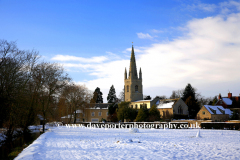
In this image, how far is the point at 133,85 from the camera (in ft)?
279

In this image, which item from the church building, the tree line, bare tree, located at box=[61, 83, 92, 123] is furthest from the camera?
the church building

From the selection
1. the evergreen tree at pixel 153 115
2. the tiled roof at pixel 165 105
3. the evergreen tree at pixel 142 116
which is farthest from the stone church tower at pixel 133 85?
the evergreen tree at pixel 153 115

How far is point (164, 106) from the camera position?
67875mm

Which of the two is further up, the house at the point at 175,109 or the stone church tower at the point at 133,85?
the stone church tower at the point at 133,85

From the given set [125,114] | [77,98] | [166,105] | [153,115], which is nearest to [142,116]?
[153,115]

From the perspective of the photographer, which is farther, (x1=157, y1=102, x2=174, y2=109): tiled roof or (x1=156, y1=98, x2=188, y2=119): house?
(x1=157, y1=102, x2=174, y2=109): tiled roof

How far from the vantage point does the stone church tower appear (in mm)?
84812

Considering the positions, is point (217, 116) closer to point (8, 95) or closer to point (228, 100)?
point (228, 100)

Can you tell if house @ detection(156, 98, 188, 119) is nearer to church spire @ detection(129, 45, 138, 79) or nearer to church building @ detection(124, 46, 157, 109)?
church building @ detection(124, 46, 157, 109)

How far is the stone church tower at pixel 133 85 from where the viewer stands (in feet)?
278

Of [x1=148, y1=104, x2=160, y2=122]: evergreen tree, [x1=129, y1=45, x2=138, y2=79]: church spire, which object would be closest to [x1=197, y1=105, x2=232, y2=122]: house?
[x1=148, y1=104, x2=160, y2=122]: evergreen tree

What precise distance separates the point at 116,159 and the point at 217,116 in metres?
51.0

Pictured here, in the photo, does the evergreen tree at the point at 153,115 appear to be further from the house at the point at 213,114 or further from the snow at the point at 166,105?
the house at the point at 213,114

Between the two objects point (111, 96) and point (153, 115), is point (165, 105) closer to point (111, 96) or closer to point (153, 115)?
point (153, 115)
